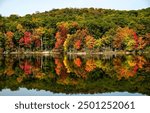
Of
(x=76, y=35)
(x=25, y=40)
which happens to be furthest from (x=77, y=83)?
(x=25, y=40)

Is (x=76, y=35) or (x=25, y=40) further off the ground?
(x=76, y=35)

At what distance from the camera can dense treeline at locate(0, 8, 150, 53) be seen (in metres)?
54.9

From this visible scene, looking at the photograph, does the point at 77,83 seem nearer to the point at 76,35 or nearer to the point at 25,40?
the point at 76,35

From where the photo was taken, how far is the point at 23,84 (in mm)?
18719

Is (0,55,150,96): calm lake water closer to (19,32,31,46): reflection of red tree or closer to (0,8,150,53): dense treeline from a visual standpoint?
(0,8,150,53): dense treeline

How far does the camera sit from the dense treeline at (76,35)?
54.9 m

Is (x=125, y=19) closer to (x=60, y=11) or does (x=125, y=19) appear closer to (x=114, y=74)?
(x=60, y=11)


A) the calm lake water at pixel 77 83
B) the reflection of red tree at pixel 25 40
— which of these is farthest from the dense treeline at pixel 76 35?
the calm lake water at pixel 77 83

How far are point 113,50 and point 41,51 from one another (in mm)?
10179

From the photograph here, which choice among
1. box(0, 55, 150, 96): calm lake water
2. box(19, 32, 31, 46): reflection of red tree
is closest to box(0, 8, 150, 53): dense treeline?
box(19, 32, 31, 46): reflection of red tree

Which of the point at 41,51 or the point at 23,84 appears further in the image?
the point at 41,51

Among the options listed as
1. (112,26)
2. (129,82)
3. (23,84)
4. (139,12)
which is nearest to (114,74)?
(129,82)

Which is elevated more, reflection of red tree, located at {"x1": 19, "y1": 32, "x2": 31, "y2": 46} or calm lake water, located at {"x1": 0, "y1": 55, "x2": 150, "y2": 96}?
calm lake water, located at {"x1": 0, "y1": 55, "x2": 150, "y2": 96}

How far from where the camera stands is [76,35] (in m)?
57.4
